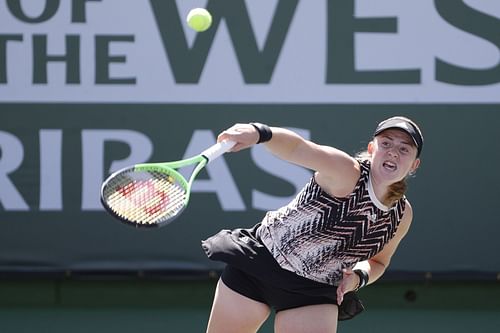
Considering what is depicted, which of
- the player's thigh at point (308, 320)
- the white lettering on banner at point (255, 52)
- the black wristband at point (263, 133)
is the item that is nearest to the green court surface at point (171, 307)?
the white lettering on banner at point (255, 52)

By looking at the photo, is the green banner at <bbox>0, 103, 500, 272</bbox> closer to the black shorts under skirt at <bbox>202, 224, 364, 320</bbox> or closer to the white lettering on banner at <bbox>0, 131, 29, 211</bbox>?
the white lettering on banner at <bbox>0, 131, 29, 211</bbox>

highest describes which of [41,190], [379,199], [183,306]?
[379,199]

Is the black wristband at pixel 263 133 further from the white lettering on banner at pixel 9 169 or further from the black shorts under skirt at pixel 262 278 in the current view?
the white lettering on banner at pixel 9 169

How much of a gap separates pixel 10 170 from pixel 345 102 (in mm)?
1618

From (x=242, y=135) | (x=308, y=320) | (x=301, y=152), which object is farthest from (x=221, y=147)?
(x=308, y=320)

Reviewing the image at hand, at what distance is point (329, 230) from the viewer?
10.5 ft

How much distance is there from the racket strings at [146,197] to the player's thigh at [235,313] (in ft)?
1.52

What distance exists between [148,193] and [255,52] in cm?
160

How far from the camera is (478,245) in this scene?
457 cm

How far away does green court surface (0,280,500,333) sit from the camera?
184 inches

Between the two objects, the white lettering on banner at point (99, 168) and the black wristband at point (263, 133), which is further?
the white lettering on banner at point (99, 168)

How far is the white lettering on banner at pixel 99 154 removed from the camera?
15.1 feet

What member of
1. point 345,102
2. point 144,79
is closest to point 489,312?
point 345,102

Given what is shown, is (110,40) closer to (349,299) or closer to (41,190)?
(41,190)
